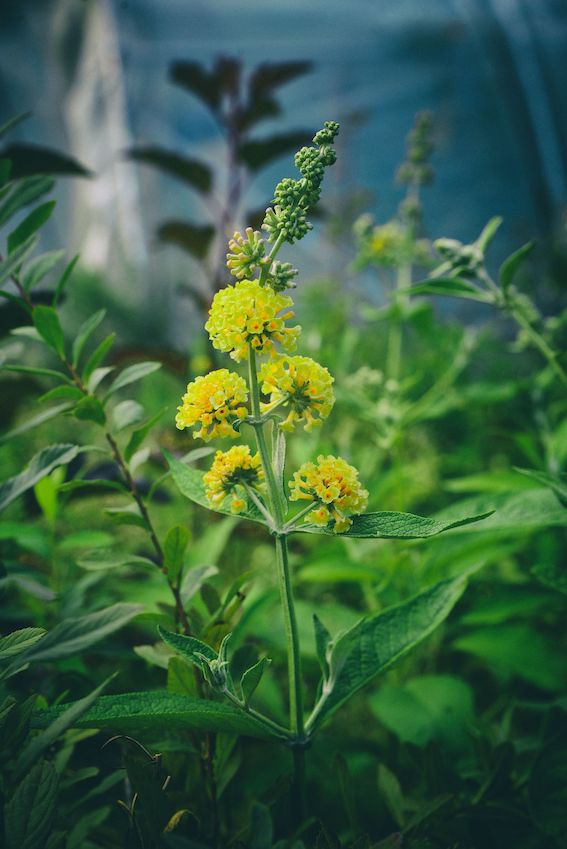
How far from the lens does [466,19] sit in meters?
Result: 2.68

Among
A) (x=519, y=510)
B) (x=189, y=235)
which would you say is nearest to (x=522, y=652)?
(x=519, y=510)

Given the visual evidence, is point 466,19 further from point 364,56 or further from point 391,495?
point 391,495

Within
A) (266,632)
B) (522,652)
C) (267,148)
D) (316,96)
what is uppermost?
(316,96)

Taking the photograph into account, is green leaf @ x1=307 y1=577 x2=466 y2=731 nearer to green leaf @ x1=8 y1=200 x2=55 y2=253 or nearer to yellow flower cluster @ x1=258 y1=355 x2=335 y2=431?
yellow flower cluster @ x1=258 y1=355 x2=335 y2=431

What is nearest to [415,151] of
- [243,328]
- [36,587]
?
[243,328]

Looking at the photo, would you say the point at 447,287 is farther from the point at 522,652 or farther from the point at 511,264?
the point at 522,652

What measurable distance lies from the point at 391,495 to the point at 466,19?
2.59m

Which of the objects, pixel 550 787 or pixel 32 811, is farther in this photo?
pixel 550 787

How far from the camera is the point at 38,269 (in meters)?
0.53

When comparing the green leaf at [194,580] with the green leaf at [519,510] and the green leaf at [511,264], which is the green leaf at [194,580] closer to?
the green leaf at [519,510]

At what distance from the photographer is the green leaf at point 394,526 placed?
13.0 inches

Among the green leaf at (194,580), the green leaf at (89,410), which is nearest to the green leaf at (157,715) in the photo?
the green leaf at (194,580)

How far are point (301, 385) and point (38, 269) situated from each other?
1.02ft

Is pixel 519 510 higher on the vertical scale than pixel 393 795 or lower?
higher
